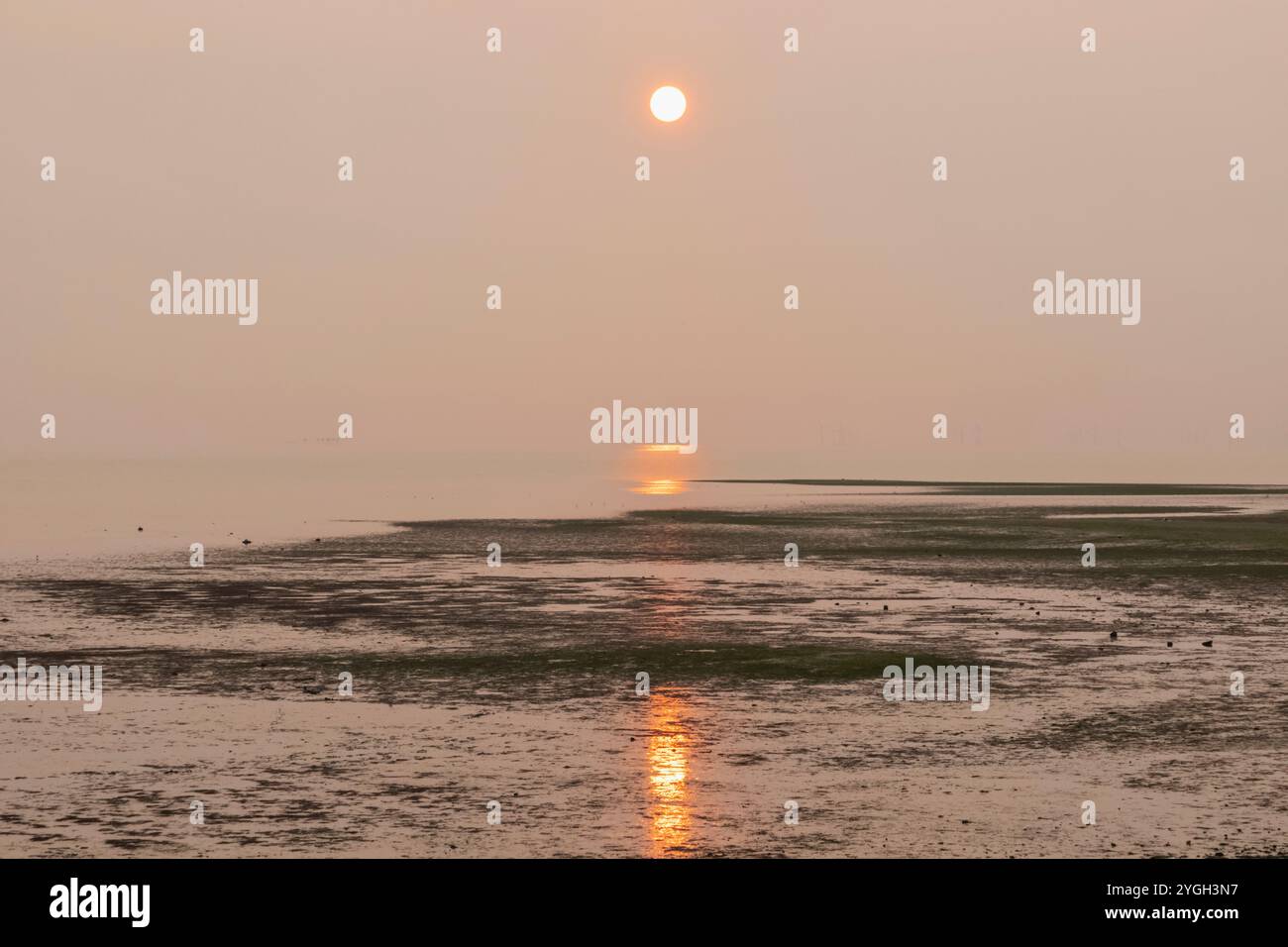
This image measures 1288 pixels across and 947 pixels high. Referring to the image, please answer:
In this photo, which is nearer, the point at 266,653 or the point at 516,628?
the point at 266,653

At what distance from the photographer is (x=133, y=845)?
48.6ft

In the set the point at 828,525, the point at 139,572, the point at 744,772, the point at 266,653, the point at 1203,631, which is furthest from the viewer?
the point at 828,525

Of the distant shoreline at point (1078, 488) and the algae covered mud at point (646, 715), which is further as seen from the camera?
the distant shoreline at point (1078, 488)

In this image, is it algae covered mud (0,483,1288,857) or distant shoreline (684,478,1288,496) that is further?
distant shoreline (684,478,1288,496)

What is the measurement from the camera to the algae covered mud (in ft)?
51.5

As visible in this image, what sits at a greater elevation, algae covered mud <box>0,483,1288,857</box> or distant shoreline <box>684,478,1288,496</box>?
→ distant shoreline <box>684,478,1288,496</box>

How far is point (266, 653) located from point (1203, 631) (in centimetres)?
2019

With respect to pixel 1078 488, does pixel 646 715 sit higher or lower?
lower

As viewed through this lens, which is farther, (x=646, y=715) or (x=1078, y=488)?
(x=1078, y=488)

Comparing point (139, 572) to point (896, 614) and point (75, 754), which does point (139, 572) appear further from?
point (75, 754)

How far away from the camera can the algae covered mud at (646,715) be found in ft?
51.5

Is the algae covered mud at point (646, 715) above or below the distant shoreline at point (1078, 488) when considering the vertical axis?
below

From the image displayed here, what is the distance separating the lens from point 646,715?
22.3 meters
